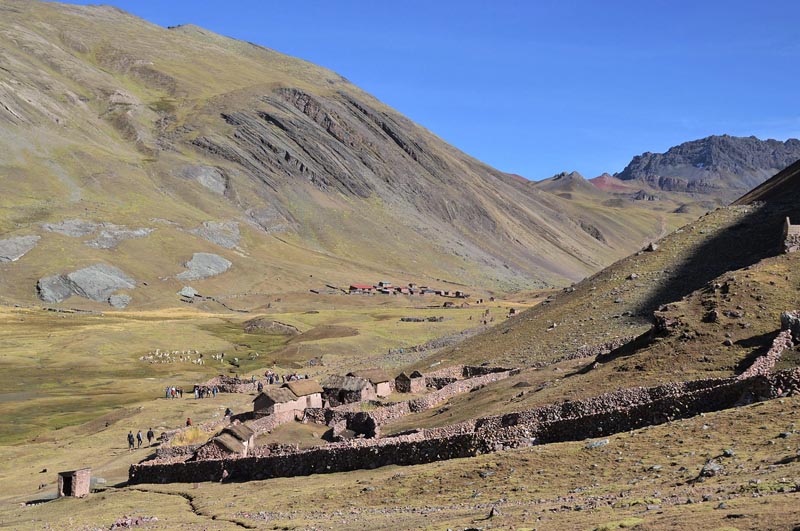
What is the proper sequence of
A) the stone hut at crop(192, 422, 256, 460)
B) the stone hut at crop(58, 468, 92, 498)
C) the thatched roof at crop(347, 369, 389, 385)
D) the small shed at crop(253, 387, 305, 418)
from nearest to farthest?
1. the stone hut at crop(58, 468, 92, 498)
2. the stone hut at crop(192, 422, 256, 460)
3. the small shed at crop(253, 387, 305, 418)
4. the thatched roof at crop(347, 369, 389, 385)

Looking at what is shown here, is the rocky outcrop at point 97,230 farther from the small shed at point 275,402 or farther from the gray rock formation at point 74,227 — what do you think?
the small shed at point 275,402

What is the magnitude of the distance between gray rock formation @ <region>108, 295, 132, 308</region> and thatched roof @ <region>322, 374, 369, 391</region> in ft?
371

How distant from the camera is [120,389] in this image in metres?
85.6

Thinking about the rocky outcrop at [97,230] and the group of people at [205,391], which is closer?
the group of people at [205,391]

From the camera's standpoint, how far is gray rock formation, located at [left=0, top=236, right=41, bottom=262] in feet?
549

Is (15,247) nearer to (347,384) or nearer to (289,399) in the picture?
(347,384)

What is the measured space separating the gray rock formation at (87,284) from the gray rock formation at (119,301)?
0.46 metres

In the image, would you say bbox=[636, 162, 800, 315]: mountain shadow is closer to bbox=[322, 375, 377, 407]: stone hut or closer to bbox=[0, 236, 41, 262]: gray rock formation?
bbox=[322, 375, 377, 407]: stone hut

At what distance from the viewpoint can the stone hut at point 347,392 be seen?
191 feet

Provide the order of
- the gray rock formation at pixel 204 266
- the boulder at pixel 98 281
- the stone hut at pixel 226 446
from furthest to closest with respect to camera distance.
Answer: the gray rock formation at pixel 204 266 → the boulder at pixel 98 281 → the stone hut at pixel 226 446

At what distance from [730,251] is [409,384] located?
29.0 meters

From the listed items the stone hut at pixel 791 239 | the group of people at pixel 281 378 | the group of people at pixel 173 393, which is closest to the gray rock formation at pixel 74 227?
the group of people at pixel 281 378

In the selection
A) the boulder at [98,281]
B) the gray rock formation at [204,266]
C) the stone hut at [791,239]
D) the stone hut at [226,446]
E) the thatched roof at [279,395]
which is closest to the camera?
the stone hut at [226,446]

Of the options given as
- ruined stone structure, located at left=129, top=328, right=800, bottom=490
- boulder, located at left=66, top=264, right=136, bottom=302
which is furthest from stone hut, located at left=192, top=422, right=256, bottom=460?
boulder, located at left=66, top=264, right=136, bottom=302
